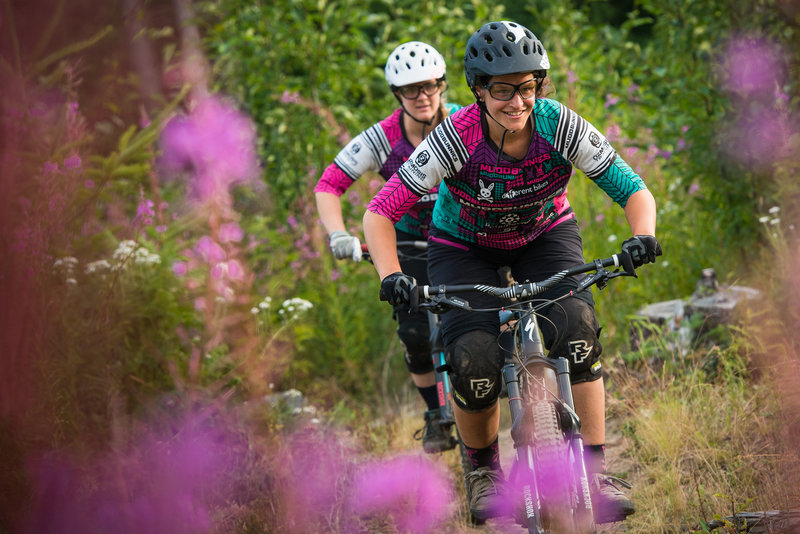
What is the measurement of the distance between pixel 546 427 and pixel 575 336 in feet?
1.38

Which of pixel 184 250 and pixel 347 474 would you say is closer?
pixel 347 474

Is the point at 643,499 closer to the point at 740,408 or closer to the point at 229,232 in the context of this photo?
the point at 740,408

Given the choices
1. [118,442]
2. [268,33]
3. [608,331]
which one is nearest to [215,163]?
[268,33]

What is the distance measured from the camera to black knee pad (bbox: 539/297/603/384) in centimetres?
321

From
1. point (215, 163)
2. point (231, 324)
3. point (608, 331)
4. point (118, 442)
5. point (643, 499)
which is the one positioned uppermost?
point (215, 163)

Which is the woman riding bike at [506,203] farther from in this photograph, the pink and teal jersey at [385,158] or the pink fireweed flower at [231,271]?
the pink fireweed flower at [231,271]

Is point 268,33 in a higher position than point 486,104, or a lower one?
higher

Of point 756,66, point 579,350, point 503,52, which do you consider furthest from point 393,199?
point 756,66

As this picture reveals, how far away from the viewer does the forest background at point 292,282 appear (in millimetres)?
3639

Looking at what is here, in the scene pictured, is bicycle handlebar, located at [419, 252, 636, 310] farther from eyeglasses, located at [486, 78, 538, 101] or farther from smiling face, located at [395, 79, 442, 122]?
smiling face, located at [395, 79, 442, 122]

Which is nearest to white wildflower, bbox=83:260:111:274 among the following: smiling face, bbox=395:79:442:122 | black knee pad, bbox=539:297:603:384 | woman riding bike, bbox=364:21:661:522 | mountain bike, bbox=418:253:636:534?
smiling face, bbox=395:79:442:122

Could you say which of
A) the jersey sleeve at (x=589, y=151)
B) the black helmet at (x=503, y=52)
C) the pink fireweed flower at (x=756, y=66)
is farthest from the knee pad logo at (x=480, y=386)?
the pink fireweed flower at (x=756, y=66)

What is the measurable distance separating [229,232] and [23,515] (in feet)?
A: 9.70

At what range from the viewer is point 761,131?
527cm
